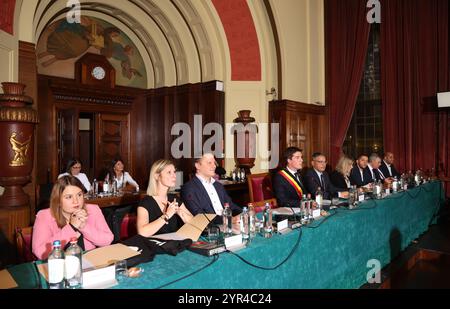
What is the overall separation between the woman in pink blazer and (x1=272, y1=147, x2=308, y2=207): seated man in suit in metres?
2.06

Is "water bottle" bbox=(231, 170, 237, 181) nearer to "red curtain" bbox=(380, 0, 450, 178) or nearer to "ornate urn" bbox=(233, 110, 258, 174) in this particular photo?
"ornate urn" bbox=(233, 110, 258, 174)

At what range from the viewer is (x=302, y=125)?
7984mm

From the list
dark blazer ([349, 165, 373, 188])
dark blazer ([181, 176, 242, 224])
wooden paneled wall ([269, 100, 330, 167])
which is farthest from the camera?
wooden paneled wall ([269, 100, 330, 167])

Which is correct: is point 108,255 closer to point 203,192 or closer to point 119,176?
point 203,192

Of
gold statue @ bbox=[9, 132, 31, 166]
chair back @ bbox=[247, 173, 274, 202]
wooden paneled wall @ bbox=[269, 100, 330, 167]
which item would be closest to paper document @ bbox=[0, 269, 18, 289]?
gold statue @ bbox=[9, 132, 31, 166]

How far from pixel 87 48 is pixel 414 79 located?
7.46m

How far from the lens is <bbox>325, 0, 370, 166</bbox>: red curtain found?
8.10 metres

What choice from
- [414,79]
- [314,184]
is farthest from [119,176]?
[414,79]

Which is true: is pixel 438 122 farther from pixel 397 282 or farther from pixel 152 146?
pixel 152 146

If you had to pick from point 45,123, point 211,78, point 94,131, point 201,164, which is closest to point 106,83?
point 94,131

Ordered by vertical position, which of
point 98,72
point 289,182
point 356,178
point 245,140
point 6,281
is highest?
point 98,72

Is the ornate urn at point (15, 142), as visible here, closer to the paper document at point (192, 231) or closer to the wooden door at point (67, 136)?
the paper document at point (192, 231)

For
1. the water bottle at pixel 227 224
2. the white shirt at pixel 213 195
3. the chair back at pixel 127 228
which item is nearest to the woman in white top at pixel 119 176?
the white shirt at pixel 213 195

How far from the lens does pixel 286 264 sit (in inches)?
88.0
